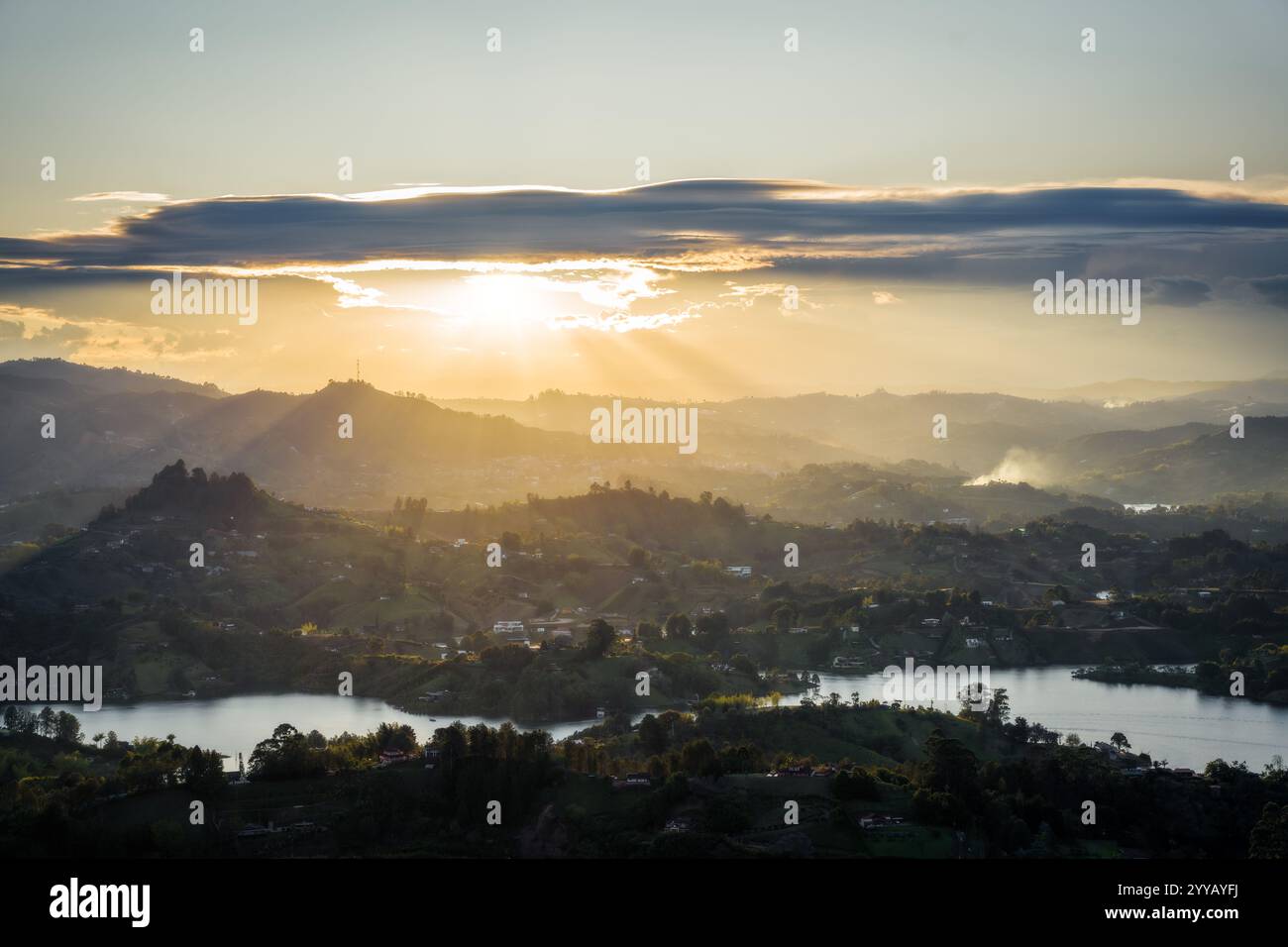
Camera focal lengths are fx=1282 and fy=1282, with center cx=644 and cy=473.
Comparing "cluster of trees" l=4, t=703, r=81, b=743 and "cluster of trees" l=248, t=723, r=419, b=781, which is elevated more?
"cluster of trees" l=248, t=723, r=419, b=781

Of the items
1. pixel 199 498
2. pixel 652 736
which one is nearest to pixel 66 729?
pixel 652 736

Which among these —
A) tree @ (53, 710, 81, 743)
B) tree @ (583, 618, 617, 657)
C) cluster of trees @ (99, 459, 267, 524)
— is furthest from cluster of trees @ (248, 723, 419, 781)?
cluster of trees @ (99, 459, 267, 524)

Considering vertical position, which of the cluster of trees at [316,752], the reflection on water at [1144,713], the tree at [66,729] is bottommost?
the reflection on water at [1144,713]

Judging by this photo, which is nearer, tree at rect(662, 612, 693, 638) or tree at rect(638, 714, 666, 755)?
tree at rect(638, 714, 666, 755)

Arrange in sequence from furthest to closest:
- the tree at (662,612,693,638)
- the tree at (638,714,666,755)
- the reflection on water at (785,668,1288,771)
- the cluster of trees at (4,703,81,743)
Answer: the tree at (662,612,693,638) → the reflection on water at (785,668,1288,771) → the cluster of trees at (4,703,81,743) → the tree at (638,714,666,755)

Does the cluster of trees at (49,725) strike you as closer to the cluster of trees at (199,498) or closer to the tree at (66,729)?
the tree at (66,729)

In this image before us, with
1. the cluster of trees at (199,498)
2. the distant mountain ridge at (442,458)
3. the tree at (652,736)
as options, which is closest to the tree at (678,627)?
the tree at (652,736)

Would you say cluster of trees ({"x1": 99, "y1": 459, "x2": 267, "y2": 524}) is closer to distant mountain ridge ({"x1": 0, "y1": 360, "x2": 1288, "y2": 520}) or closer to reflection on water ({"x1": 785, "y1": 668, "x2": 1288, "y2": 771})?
distant mountain ridge ({"x1": 0, "y1": 360, "x2": 1288, "y2": 520})

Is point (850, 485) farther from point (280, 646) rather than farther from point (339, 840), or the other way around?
point (339, 840)
